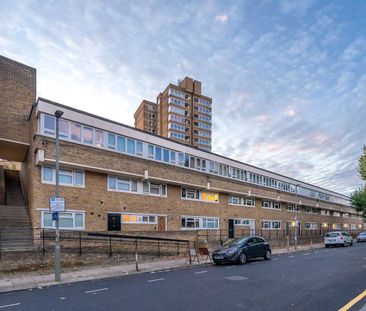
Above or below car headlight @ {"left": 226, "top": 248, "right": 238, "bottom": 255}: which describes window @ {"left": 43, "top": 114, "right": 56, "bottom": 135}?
above

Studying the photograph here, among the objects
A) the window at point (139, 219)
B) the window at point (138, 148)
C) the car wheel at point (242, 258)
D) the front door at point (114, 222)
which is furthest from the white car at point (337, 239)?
the front door at point (114, 222)

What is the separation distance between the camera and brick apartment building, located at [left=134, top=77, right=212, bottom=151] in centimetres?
9606

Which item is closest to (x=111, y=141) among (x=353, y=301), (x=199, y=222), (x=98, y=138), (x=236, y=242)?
(x=98, y=138)

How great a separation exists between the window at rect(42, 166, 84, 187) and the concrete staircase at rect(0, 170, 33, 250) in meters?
2.92

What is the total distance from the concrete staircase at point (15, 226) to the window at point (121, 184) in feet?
18.8

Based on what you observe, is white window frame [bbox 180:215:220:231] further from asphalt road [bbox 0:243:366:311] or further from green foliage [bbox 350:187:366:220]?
green foliage [bbox 350:187:366:220]

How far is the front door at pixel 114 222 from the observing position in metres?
22.0

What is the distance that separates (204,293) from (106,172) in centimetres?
1413

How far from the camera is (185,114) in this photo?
9888 centimetres

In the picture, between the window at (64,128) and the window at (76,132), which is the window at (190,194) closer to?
the window at (76,132)

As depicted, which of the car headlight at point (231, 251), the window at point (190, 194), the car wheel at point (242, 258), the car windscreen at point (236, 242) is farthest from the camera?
the window at point (190, 194)

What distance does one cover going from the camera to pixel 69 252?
57.7 feet

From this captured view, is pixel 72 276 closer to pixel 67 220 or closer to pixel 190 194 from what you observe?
pixel 67 220

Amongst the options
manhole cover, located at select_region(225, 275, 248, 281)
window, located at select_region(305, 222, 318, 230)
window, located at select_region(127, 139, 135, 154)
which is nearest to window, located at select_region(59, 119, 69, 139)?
window, located at select_region(127, 139, 135, 154)
